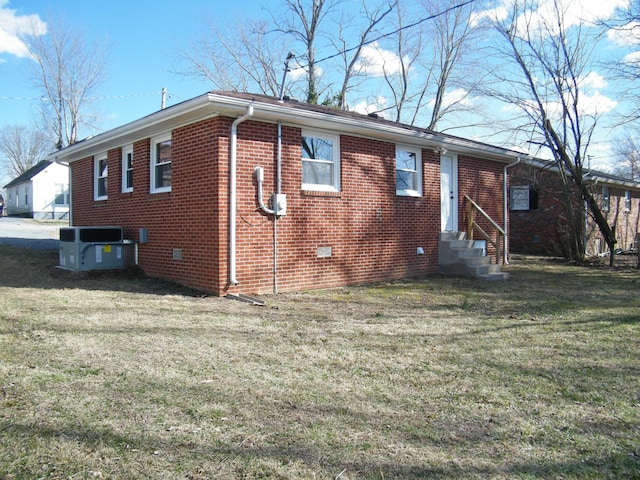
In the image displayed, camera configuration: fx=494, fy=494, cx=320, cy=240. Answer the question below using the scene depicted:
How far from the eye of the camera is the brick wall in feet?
27.1

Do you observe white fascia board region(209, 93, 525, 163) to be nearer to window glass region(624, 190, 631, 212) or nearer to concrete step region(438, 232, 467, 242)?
concrete step region(438, 232, 467, 242)

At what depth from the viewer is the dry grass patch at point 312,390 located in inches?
109

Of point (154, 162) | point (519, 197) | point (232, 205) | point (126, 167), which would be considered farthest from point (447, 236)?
point (519, 197)

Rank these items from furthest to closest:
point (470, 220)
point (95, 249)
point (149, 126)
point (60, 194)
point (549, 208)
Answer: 1. point (60, 194)
2. point (549, 208)
3. point (470, 220)
4. point (95, 249)
5. point (149, 126)

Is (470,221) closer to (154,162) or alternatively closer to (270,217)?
(270,217)

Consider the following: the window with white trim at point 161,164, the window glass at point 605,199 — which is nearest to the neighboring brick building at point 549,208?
the window glass at point 605,199

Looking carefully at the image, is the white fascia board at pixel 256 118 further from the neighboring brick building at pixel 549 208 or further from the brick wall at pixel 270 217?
the neighboring brick building at pixel 549 208

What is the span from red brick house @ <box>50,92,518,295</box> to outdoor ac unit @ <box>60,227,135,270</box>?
30 cm

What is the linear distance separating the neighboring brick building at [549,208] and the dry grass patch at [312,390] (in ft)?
36.6

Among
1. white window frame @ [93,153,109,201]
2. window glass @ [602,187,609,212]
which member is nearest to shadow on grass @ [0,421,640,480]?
white window frame @ [93,153,109,201]

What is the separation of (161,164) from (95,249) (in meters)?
2.16

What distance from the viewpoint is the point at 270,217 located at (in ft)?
28.5

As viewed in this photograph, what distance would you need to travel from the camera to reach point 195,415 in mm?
3307

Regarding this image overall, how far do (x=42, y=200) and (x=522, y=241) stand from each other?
110 feet
